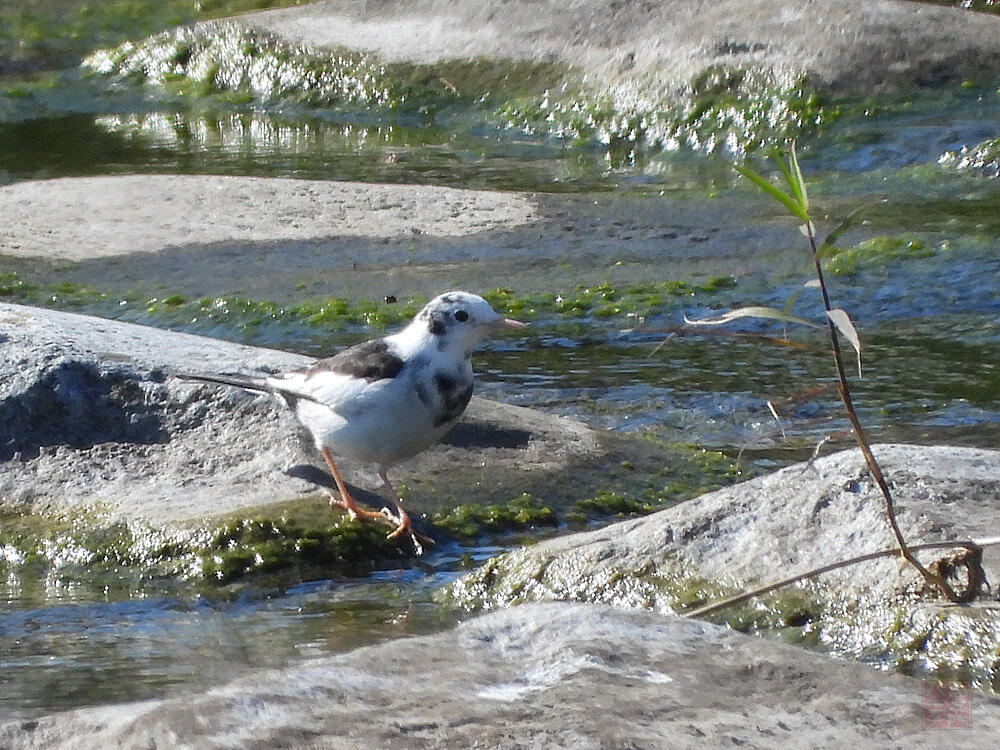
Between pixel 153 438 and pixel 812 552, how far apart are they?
2.50 m

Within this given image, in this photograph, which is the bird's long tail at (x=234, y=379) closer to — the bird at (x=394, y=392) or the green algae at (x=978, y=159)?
the bird at (x=394, y=392)

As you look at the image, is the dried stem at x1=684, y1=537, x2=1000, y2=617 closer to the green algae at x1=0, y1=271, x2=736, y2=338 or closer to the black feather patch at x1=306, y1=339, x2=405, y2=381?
the black feather patch at x1=306, y1=339, x2=405, y2=381

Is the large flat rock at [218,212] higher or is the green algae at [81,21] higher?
the green algae at [81,21]

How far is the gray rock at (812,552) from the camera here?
3758 millimetres

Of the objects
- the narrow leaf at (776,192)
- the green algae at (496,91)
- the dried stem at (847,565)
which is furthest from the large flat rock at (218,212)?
the narrow leaf at (776,192)

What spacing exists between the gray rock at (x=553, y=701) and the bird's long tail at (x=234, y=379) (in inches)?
89.4

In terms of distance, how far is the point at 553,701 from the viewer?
2875 millimetres

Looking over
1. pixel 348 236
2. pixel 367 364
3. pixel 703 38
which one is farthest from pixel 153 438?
pixel 703 38

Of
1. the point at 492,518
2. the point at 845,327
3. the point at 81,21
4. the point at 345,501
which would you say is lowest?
the point at 492,518

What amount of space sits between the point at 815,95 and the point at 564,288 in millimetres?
4352

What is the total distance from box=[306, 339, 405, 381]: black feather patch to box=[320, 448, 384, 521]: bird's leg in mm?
289

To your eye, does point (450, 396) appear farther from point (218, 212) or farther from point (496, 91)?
point (496, 91)

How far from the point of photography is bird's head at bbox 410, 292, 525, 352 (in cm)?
517

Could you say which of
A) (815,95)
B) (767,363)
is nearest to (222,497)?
(767,363)
